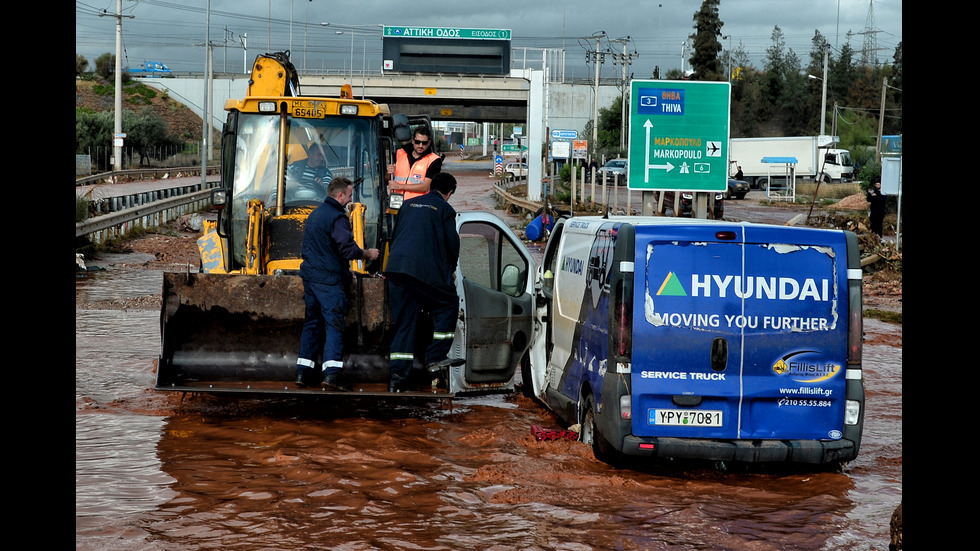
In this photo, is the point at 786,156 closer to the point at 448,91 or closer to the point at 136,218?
the point at 448,91

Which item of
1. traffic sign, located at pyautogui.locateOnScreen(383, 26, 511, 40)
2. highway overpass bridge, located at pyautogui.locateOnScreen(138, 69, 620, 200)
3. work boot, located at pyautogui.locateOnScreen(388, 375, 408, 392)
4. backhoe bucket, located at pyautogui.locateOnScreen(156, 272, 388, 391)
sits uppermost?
traffic sign, located at pyautogui.locateOnScreen(383, 26, 511, 40)

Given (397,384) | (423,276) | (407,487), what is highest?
(423,276)

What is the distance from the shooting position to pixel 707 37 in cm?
9100

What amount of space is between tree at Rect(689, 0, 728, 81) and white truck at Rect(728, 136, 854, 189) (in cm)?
2755

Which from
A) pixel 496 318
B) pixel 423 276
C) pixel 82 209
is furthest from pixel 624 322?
pixel 82 209

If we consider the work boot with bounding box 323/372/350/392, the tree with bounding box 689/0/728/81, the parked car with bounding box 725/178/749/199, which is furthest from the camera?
the tree with bounding box 689/0/728/81

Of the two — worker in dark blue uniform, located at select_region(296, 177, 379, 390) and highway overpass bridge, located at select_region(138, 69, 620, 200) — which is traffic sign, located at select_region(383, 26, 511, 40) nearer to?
highway overpass bridge, located at select_region(138, 69, 620, 200)

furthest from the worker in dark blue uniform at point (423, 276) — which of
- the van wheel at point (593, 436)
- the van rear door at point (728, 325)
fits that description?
the van rear door at point (728, 325)

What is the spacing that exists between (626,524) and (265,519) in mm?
2164

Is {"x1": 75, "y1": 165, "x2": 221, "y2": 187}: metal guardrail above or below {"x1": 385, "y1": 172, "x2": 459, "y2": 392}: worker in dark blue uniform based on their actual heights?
above

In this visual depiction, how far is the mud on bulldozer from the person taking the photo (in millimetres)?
8945

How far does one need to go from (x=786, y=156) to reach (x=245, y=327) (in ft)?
185

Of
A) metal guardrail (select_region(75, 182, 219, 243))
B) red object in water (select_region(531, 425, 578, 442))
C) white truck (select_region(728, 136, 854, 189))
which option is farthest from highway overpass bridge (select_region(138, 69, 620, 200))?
red object in water (select_region(531, 425, 578, 442))
